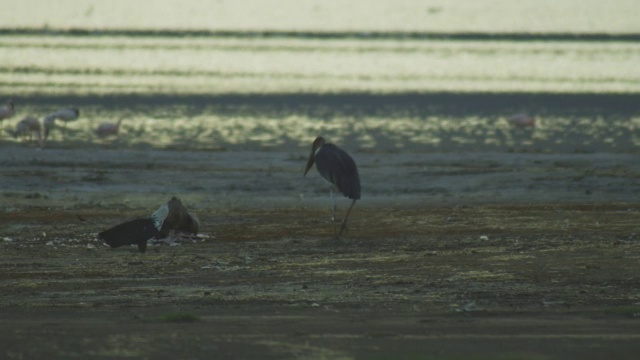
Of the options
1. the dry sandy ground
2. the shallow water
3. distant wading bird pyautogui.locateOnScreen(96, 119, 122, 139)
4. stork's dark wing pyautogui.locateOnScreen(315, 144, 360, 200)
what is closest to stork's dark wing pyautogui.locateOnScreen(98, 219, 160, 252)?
the dry sandy ground

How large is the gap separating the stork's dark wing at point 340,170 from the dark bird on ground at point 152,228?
186 cm

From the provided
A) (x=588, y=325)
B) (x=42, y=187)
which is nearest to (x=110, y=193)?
(x=42, y=187)

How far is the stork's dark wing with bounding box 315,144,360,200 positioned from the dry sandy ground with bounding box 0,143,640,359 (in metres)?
0.44

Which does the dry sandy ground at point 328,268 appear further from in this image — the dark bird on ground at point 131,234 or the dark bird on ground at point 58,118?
the dark bird on ground at point 58,118

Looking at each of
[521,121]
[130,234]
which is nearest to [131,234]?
[130,234]

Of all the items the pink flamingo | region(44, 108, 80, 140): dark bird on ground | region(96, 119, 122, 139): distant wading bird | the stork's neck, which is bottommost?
the pink flamingo

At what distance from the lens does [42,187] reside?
22.2 m

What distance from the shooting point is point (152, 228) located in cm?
1460

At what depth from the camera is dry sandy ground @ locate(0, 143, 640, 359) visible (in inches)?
347

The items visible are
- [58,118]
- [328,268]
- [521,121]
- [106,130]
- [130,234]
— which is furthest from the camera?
[521,121]

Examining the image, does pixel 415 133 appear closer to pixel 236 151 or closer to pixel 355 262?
pixel 236 151

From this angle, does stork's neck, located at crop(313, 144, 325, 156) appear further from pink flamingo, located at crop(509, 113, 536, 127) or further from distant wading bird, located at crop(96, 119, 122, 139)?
pink flamingo, located at crop(509, 113, 536, 127)

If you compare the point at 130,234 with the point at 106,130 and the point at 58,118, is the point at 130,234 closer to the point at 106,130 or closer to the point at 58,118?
the point at 106,130

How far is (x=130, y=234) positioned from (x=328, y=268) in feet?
7.83
